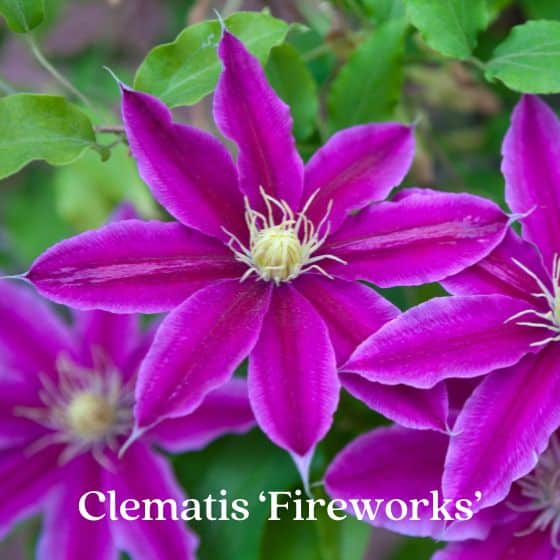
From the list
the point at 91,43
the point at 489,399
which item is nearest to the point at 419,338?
the point at 489,399

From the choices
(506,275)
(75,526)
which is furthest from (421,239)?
(75,526)

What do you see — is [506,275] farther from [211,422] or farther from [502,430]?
[211,422]

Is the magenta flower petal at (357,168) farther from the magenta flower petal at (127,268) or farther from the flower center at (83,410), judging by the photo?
the flower center at (83,410)

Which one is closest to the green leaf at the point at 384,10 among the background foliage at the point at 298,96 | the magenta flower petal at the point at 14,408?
the background foliage at the point at 298,96

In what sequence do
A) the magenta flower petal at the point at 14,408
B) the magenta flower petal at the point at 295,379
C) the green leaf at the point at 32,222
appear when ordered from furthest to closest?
the green leaf at the point at 32,222 < the magenta flower petal at the point at 14,408 < the magenta flower petal at the point at 295,379

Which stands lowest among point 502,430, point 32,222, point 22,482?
point 32,222

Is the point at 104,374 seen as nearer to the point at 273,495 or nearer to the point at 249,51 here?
the point at 273,495
